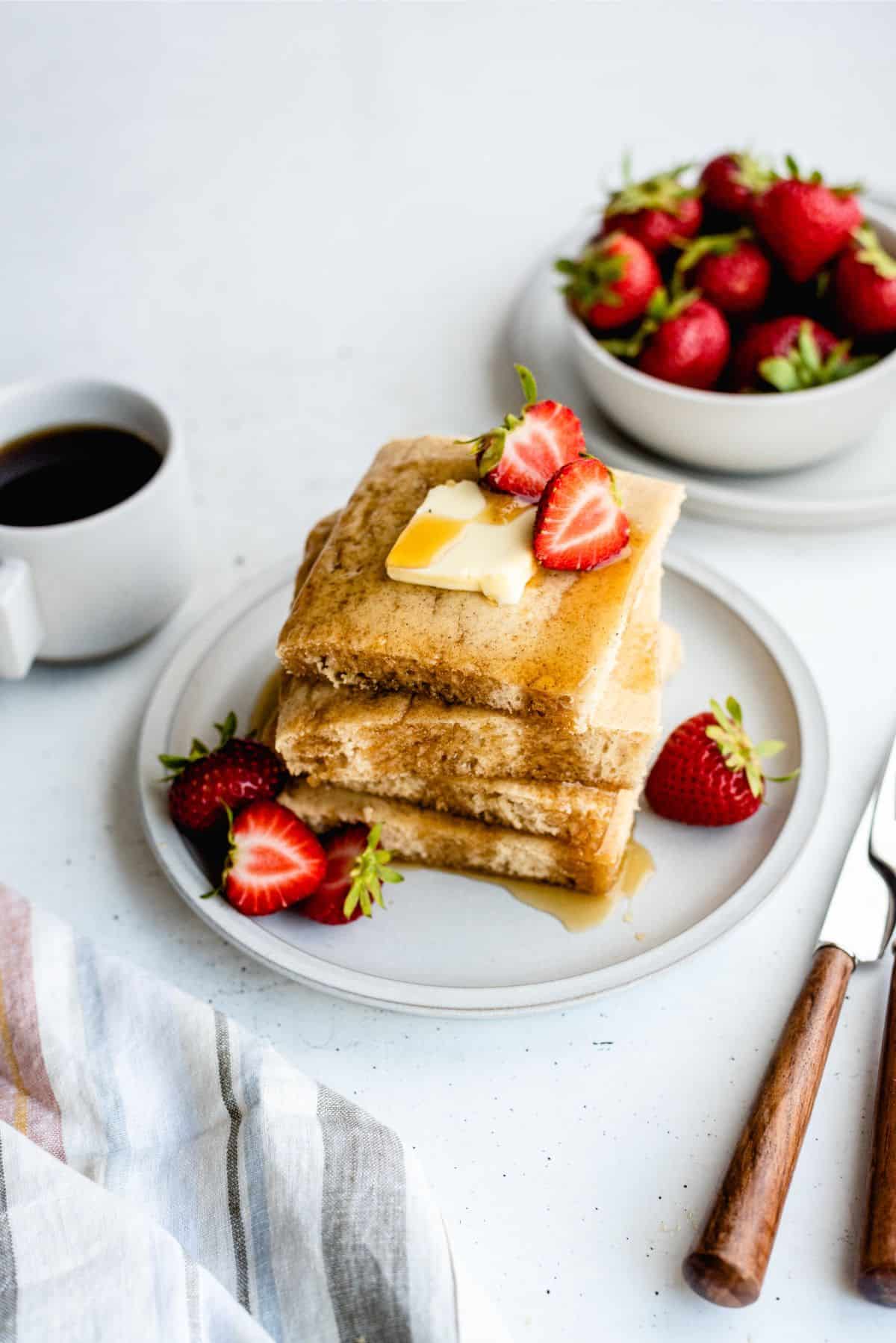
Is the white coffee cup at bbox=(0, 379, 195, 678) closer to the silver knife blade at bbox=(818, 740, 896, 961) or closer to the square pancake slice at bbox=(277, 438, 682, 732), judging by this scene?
the square pancake slice at bbox=(277, 438, 682, 732)

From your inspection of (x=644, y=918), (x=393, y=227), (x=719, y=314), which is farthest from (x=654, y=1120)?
(x=393, y=227)

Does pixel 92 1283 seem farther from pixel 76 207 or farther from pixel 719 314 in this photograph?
pixel 76 207

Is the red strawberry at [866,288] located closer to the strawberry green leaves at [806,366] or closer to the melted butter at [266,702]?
the strawberry green leaves at [806,366]

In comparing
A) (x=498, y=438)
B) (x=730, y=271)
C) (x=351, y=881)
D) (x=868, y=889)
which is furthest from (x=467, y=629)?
(x=730, y=271)

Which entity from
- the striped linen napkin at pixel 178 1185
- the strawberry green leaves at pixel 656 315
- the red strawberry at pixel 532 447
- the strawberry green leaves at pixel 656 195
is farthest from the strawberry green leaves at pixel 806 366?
the striped linen napkin at pixel 178 1185

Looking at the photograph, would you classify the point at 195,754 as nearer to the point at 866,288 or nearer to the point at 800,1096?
the point at 800,1096

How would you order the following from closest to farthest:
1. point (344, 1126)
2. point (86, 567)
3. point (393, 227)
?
point (344, 1126) < point (86, 567) < point (393, 227)

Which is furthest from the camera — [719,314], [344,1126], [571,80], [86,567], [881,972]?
[571,80]
